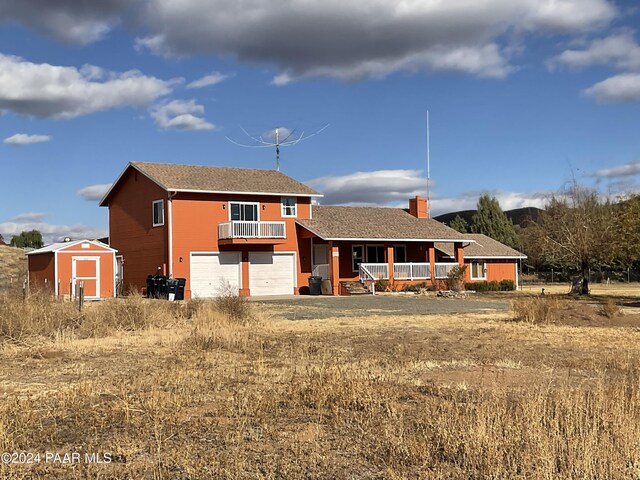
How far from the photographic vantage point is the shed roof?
36.4 metres

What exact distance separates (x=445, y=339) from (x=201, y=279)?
23.7 m

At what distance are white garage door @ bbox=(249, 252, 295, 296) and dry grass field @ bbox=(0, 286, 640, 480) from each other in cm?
2291

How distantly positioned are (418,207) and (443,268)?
616 centimetres

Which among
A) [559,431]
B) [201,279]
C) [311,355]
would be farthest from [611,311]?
[201,279]

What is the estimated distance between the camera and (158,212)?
3703cm

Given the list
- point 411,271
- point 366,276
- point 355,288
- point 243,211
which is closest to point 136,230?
point 243,211

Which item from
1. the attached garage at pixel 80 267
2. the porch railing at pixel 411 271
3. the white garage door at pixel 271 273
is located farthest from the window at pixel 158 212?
the porch railing at pixel 411 271

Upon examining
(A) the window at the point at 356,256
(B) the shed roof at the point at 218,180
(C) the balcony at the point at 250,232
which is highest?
(B) the shed roof at the point at 218,180

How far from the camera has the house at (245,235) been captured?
36219 millimetres

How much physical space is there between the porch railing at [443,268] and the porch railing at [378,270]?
13.2ft

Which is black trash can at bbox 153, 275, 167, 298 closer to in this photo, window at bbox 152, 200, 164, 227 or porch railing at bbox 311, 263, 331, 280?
window at bbox 152, 200, 164, 227

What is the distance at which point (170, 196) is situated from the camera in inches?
1398

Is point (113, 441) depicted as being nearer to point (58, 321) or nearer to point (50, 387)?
point (50, 387)

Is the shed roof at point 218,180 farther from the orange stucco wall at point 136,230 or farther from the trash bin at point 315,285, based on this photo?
the trash bin at point 315,285
